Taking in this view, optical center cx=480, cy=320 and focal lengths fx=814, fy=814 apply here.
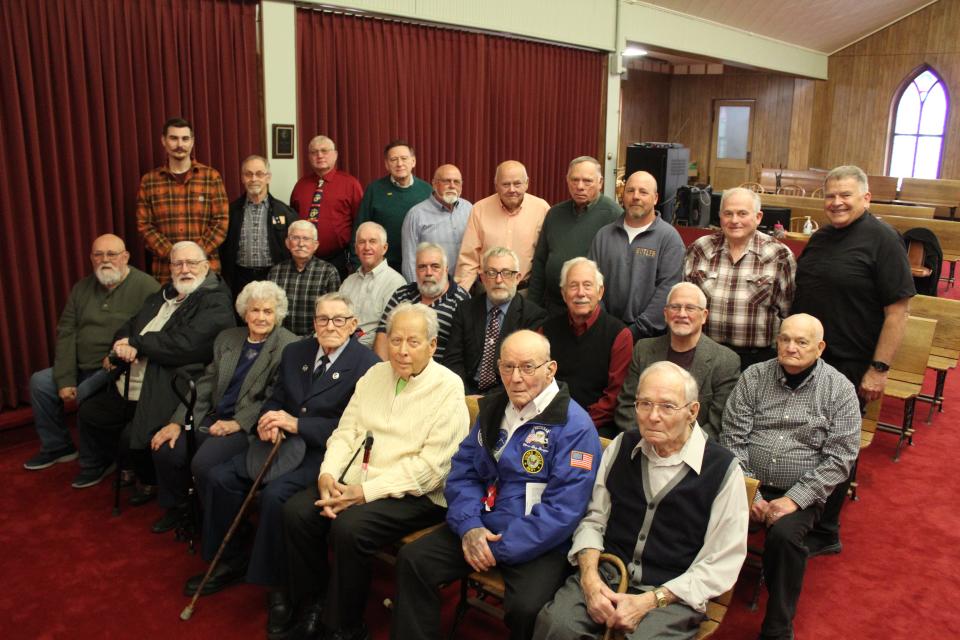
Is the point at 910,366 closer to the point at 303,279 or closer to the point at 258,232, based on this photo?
A: the point at 303,279

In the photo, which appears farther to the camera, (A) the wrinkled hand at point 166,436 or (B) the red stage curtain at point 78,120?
(B) the red stage curtain at point 78,120

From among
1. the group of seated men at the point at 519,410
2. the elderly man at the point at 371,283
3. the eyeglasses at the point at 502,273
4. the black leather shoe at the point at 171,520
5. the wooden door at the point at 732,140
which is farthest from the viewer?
the wooden door at the point at 732,140

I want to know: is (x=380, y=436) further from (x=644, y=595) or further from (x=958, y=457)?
(x=958, y=457)

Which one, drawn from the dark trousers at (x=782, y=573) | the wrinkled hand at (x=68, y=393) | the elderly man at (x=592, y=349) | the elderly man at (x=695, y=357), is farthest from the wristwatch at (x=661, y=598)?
the wrinkled hand at (x=68, y=393)

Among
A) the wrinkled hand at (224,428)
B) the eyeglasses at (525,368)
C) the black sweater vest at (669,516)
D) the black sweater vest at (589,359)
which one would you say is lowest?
the wrinkled hand at (224,428)

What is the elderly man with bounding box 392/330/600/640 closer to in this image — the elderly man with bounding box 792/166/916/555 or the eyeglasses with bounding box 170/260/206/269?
the elderly man with bounding box 792/166/916/555

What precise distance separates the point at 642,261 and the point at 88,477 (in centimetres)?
307

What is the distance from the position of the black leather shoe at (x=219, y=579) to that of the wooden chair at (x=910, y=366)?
3.30 metres

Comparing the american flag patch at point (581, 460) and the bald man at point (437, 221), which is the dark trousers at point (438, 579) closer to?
the american flag patch at point (581, 460)

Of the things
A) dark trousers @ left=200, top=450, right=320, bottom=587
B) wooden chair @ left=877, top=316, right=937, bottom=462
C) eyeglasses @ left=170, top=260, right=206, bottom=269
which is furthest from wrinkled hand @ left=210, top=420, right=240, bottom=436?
wooden chair @ left=877, top=316, right=937, bottom=462

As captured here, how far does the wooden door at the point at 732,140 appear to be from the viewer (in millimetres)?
14969

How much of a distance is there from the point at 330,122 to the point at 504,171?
211cm

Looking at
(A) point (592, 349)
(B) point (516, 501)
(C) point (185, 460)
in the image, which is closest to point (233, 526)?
(C) point (185, 460)

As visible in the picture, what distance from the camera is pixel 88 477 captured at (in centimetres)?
427
